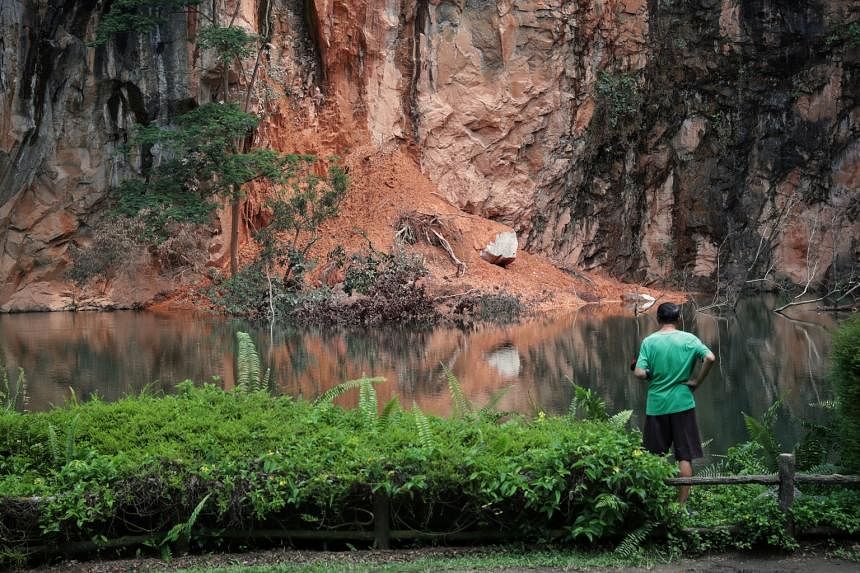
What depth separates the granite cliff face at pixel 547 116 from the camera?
95.4 feet

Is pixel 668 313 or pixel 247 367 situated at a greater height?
pixel 668 313

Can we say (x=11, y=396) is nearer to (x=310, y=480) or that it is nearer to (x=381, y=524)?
(x=310, y=480)

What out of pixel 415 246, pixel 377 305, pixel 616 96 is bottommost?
pixel 377 305

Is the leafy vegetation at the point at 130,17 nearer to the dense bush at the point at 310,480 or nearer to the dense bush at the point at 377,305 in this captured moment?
the dense bush at the point at 377,305

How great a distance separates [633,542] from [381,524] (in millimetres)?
1756

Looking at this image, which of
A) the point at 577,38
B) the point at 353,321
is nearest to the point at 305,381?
the point at 353,321

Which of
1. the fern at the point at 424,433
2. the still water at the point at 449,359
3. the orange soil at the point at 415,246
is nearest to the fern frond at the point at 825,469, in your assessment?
the still water at the point at 449,359

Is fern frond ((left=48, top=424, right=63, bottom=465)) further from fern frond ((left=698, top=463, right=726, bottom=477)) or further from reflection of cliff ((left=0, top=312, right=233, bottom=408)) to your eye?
fern frond ((left=698, top=463, right=726, bottom=477))

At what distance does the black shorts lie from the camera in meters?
6.93

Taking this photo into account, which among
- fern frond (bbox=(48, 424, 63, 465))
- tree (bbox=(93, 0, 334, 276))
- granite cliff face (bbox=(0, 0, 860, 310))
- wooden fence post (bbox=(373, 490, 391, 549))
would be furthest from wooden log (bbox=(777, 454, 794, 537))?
granite cliff face (bbox=(0, 0, 860, 310))

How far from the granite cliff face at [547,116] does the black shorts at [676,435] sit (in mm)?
24536

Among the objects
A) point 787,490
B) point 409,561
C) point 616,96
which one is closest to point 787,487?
point 787,490

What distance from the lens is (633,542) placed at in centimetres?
626

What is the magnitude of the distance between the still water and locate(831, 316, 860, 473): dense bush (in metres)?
3.31
